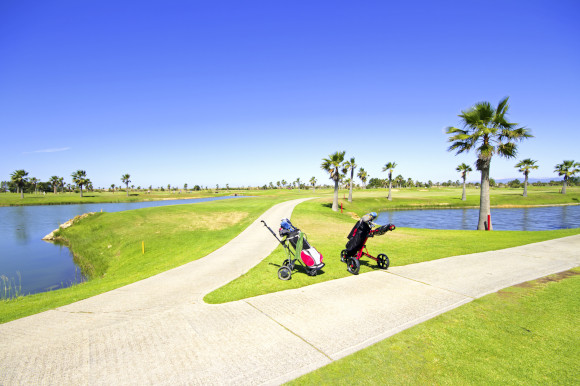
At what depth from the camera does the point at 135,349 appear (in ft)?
17.1

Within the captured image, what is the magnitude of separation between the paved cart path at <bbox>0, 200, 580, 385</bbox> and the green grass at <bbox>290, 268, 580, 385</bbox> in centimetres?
38

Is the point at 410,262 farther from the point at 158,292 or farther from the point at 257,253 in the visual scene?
the point at 158,292

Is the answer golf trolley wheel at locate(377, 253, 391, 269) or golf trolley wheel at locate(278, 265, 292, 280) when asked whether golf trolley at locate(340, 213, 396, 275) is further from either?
golf trolley wheel at locate(278, 265, 292, 280)

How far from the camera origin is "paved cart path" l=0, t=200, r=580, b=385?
4.54 metres

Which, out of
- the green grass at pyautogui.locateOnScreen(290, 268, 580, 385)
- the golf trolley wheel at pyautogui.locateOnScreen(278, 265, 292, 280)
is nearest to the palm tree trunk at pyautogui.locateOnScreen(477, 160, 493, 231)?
the green grass at pyautogui.locateOnScreen(290, 268, 580, 385)

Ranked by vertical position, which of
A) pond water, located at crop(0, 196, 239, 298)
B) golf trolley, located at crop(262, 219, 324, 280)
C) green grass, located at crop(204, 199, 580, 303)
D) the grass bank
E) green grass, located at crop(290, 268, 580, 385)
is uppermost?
golf trolley, located at crop(262, 219, 324, 280)

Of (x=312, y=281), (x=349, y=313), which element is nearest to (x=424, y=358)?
(x=349, y=313)

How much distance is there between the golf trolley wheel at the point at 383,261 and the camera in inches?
400

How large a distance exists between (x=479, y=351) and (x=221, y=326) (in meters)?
5.16

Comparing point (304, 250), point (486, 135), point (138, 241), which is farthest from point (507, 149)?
point (138, 241)

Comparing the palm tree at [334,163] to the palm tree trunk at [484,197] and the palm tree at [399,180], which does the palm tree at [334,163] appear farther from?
the palm tree at [399,180]

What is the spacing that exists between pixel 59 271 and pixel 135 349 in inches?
726

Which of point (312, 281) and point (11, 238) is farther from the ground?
point (312, 281)

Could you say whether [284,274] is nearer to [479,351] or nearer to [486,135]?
[479,351]
